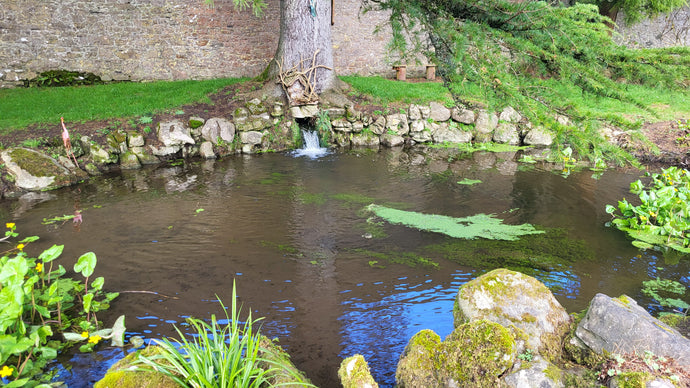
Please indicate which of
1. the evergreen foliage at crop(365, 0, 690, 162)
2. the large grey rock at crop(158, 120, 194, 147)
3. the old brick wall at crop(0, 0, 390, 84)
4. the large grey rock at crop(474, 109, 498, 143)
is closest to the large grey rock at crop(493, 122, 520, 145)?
the large grey rock at crop(474, 109, 498, 143)

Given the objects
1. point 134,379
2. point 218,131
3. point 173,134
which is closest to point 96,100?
point 173,134

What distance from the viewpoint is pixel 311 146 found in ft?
34.8

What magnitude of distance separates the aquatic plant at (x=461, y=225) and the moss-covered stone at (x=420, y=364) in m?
2.91

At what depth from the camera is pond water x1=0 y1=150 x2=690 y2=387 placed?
401 cm

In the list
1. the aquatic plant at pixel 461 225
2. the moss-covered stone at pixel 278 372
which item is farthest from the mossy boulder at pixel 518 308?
the aquatic plant at pixel 461 225

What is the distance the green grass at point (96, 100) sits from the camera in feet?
30.6

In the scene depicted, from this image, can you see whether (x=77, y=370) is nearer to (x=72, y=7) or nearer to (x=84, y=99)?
(x=84, y=99)

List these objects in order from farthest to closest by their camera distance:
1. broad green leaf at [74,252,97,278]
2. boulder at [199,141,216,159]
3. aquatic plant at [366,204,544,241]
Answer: boulder at [199,141,216,159]
aquatic plant at [366,204,544,241]
broad green leaf at [74,252,97,278]

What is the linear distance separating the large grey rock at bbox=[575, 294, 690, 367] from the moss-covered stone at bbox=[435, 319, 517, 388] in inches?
21.4

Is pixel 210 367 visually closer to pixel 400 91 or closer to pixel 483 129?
pixel 483 129

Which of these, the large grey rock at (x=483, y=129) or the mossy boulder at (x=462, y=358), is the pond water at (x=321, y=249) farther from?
the large grey rock at (x=483, y=129)

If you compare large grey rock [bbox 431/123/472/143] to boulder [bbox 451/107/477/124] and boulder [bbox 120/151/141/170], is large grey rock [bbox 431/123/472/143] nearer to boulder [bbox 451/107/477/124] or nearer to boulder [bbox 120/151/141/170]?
boulder [bbox 451/107/477/124]

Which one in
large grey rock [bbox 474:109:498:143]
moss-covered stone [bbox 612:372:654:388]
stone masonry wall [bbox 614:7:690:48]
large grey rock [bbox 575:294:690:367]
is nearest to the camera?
moss-covered stone [bbox 612:372:654:388]

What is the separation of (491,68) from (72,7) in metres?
13.1
